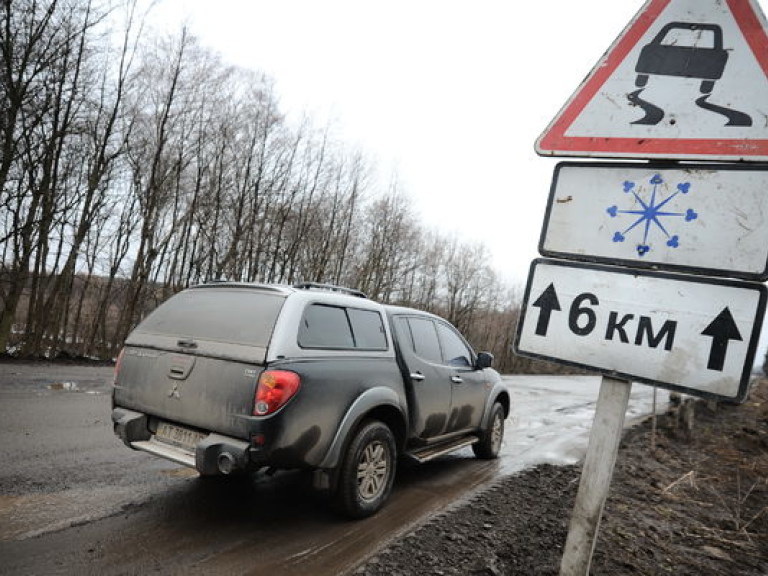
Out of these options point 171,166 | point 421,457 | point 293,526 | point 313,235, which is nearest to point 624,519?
point 421,457

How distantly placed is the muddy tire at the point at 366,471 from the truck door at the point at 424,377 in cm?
54

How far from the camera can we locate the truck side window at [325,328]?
12.1ft

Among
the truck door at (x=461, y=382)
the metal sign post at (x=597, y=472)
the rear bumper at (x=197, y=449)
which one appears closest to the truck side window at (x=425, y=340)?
the truck door at (x=461, y=382)

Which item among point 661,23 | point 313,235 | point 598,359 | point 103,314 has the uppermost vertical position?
point 313,235

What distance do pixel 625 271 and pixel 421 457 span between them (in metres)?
3.47

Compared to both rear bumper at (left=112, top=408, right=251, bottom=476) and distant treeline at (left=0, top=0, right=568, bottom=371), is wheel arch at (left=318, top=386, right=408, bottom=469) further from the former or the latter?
distant treeline at (left=0, top=0, right=568, bottom=371)

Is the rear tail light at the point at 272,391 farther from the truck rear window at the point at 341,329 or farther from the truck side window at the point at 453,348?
the truck side window at the point at 453,348

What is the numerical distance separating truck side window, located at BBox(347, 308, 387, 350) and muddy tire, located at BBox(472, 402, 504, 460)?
266 cm

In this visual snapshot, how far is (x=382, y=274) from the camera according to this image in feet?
115

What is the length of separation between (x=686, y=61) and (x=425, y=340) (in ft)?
12.5

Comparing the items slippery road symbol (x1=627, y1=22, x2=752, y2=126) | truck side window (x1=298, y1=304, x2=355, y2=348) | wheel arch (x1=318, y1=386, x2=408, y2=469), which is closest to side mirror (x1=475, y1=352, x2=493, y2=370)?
wheel arch (x1=318, y1=386, x2=408, y2=469)

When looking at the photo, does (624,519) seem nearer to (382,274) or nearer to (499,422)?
(499,422)

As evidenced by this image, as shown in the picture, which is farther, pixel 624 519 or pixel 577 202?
pixel 624 519

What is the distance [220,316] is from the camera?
3.79 m
